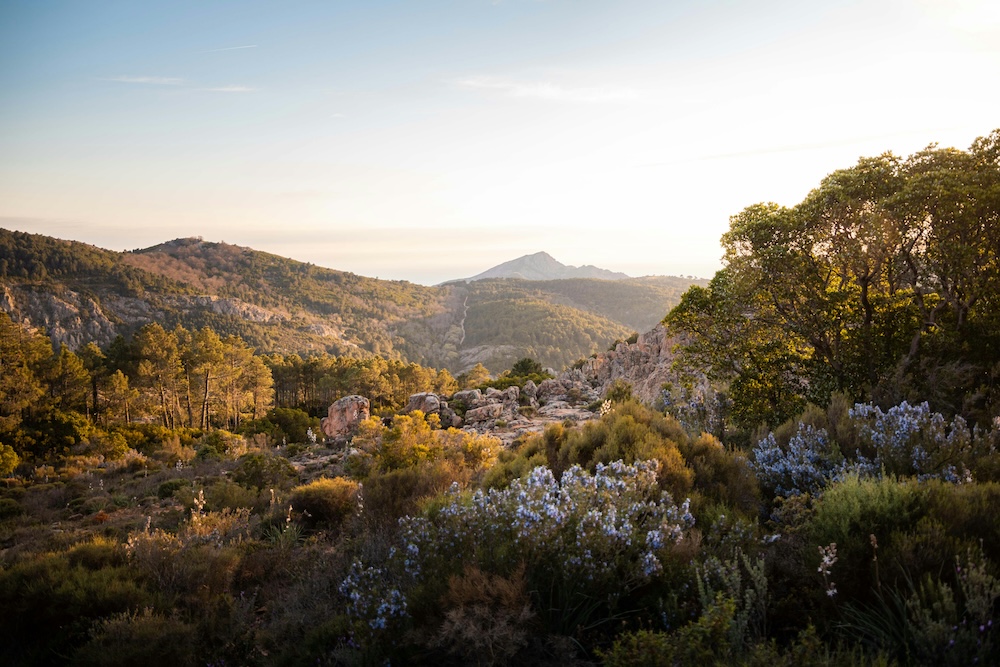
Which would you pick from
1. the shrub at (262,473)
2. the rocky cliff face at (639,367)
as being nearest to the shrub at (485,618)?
the shrub at (262,473)

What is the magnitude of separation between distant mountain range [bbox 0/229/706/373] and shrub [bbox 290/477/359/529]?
8671 cm

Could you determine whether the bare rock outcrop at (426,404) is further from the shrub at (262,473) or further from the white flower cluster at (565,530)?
the white flower cluster at (565,530)

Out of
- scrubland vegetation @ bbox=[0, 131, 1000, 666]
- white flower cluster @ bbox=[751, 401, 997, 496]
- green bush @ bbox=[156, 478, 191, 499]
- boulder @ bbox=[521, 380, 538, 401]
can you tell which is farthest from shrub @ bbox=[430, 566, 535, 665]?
boulder @ bbox=[521, 380, 538, 401]

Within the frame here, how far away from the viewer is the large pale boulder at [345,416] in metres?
27.6

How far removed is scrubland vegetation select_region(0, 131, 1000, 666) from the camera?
3152 millimetres

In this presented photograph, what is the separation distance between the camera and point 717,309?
33.9 ft

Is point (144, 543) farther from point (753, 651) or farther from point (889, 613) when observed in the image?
point (889, 613)

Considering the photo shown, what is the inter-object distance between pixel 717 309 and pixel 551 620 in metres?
8.52

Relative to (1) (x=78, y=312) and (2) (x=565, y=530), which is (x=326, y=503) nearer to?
(2) (x=565, y=530)

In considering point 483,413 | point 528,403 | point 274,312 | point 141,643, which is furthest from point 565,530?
point 274,312

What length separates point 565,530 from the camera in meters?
3.71

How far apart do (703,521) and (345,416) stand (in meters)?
26.2

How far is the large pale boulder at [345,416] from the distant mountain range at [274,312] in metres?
72.8

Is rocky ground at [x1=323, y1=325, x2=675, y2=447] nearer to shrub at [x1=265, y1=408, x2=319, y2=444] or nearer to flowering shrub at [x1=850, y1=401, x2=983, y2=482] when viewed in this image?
shrub at [x1=265, y1=408, x2=319, y2=444]
